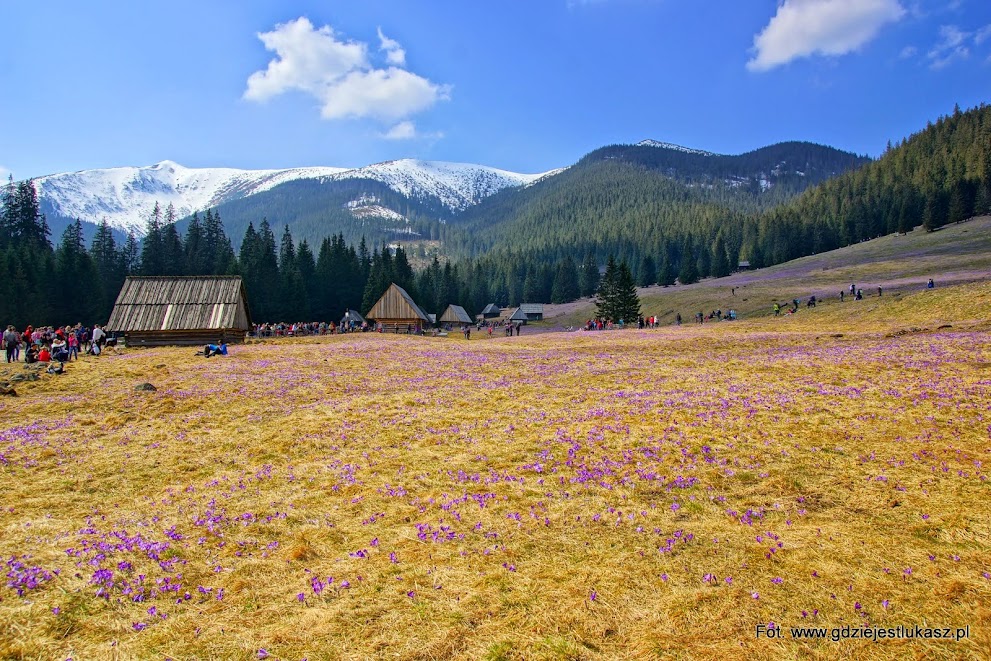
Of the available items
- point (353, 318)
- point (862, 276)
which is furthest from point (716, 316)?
point (353, 318)

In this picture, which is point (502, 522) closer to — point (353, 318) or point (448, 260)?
point (353, 318)

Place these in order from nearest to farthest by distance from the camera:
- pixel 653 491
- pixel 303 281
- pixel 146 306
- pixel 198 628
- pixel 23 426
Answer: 1. pixel 198 628
2. pixel 653 491
3. pixel 23 426
4. pixel 146 306
5. pixel 303 281

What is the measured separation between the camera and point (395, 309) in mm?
63875

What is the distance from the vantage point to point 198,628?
497 cm

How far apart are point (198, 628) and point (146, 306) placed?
42225mm

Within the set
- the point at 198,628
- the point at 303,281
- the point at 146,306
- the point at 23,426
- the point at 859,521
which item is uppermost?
the point at 303,281

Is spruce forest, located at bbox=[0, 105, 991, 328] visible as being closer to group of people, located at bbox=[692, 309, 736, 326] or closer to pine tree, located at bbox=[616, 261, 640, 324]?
pine tree, located at bbox=[616, 261, 640, 324]


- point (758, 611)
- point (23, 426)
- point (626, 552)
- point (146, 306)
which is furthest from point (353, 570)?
point (146, 306)

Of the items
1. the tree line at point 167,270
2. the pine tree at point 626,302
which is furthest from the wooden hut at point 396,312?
the pine tree at point 626,302

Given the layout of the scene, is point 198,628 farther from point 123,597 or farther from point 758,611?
point 758,611

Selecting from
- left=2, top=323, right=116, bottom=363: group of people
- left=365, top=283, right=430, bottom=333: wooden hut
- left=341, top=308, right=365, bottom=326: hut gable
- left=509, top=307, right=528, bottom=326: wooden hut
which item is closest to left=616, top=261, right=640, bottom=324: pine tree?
left=365, top=283, right=430, bottom=333: wooden hut

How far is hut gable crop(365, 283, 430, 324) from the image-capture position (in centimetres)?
6359

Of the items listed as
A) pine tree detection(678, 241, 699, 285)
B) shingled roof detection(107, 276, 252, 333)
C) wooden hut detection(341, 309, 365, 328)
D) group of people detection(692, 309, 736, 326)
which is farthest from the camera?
pine tree detection(678, 241, 699, 285)

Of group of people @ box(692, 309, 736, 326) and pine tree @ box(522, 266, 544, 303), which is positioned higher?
Result: pine tree @ box(522, 266, 544, 303)
